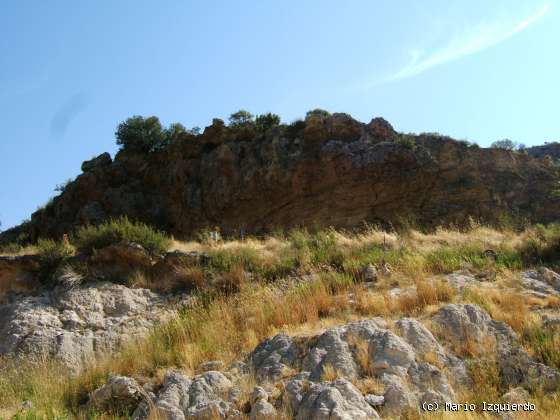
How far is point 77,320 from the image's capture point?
35.7ft

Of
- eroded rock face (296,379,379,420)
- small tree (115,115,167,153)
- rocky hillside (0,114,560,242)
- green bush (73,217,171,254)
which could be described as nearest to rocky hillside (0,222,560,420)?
eroded rock face (296,379,379,420)

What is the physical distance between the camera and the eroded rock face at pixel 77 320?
1012cm

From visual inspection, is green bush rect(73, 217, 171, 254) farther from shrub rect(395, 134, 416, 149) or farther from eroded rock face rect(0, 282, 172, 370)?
shrub rect(395, 134, 416, 149)

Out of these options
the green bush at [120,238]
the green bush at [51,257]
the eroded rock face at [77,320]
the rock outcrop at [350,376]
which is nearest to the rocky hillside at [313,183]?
the green bush at [120,238]

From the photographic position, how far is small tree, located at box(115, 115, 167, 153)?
24.0 metres

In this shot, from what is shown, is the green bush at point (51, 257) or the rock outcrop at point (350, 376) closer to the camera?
the rock outcrop at point (350, 376)

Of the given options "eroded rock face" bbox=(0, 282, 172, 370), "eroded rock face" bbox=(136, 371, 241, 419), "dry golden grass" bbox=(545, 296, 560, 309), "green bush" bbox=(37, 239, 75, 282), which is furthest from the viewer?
"green bush" bbox=(37, 239, 75, 282)

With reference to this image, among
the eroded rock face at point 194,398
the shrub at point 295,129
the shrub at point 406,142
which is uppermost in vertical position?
the shrub at point 295,129

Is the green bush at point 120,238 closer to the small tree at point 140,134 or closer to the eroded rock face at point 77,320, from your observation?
the eroded rock face at point 77,320

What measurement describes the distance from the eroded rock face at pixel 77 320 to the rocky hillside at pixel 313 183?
27.4ft

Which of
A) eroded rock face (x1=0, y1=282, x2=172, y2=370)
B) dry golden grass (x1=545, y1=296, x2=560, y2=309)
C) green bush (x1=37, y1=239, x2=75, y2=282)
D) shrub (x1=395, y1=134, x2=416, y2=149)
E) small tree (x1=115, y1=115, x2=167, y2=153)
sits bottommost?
dry golden grass (x1=545, y1=296, x2=560, y2=309)

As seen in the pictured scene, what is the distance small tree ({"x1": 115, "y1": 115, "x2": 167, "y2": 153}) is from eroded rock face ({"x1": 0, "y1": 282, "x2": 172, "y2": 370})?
1300 centimetres

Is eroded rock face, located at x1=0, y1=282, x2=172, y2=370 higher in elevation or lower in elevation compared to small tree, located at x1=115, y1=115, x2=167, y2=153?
lower

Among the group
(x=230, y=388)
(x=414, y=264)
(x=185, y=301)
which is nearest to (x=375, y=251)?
(x=414, y=264)
